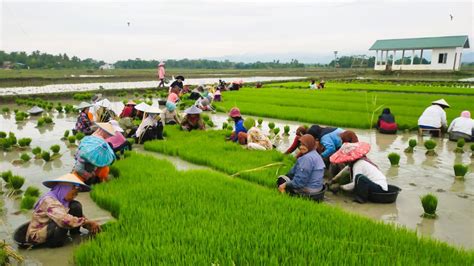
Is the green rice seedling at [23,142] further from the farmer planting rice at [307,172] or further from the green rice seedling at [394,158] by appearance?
the green rice seedling at [394,158]

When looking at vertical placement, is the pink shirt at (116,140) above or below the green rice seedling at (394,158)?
above

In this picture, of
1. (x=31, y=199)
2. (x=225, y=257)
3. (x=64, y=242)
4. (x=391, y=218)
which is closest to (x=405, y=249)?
(x=391, y=218)

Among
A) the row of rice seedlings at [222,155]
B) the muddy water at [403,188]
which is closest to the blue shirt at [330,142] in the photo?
the row of rice seedlings at [222,155]

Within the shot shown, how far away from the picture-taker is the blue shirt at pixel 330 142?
20.8 feet

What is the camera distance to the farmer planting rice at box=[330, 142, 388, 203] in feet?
17.0

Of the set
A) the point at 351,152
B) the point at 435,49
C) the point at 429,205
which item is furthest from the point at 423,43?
the point at 429,205

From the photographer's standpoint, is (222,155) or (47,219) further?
(222,155)

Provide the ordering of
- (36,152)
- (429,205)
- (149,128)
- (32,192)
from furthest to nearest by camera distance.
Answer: (149,128) < (36,152) < (32,192) < (429,205)

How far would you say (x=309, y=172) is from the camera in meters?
4.95

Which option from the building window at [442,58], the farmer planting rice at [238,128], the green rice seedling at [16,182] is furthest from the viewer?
the building window at [442,58]

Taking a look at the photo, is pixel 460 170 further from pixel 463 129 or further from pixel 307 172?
pixel 463 129

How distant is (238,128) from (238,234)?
4.87 meters

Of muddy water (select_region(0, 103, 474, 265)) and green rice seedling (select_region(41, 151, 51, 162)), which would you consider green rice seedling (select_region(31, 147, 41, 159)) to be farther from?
green rice seedling (select_region(41, 151, 51, 162))

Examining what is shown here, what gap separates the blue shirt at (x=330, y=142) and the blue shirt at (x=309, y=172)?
1293mm
